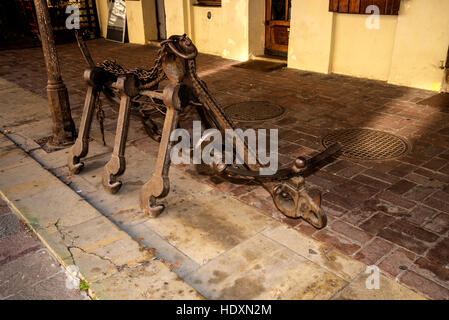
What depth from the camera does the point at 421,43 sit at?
25.0ft

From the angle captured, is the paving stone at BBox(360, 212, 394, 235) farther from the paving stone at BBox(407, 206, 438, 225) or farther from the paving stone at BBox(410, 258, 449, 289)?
the paving stone at BBox(410, 258, 449, 289)

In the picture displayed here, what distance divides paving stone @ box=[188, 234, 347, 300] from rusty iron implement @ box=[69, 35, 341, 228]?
437 millimetres

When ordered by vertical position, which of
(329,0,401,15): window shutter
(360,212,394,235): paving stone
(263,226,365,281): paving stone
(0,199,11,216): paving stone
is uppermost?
(329,0,401,15): window shutter

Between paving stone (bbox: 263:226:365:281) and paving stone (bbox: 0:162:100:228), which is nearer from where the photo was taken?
paving stone (bbox: 263:226:365:281)

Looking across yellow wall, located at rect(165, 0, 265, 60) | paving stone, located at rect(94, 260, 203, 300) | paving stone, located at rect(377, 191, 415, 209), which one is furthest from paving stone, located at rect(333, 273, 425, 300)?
yellow wall, located at rect(165, 0, 265, 60)

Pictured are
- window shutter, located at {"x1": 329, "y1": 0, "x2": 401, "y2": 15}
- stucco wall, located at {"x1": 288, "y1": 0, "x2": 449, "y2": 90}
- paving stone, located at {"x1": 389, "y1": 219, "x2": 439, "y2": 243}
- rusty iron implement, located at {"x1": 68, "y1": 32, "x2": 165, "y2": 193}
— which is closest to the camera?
paving stone, located at {"x1": 389, "y1": 219, "x2": 439, "y2": 243}

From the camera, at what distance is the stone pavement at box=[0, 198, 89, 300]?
9.53 ft

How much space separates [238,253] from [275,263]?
33 cm

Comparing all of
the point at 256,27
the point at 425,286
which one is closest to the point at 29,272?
the point at 425,286

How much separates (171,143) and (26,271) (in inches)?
63.0

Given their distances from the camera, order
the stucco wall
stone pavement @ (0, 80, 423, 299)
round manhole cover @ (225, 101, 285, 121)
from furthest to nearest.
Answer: the stucco wall → round manhole cover @ (225, 101, 285, 121) → stone pavement @ (0, 80, 423, 299)

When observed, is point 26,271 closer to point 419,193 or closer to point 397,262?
point 397,262

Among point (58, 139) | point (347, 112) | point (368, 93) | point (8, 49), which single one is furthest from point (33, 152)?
point (8, 49)

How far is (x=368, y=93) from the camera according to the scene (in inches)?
306
